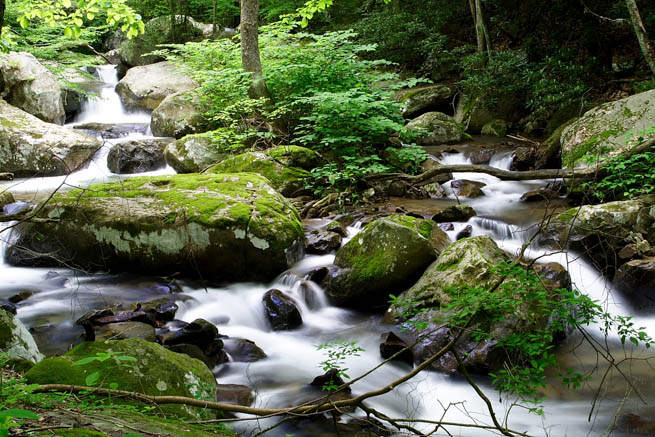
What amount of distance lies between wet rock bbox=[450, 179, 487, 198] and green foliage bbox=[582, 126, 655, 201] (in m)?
2.38

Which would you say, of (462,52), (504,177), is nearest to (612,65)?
(462,52)

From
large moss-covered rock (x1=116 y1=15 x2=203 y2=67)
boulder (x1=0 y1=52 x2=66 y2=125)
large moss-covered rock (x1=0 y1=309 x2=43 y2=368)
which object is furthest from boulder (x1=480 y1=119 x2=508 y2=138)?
large moss-covered rock (x1=116 y1=15 x2=203 y2=67)

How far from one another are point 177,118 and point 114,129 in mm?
2379

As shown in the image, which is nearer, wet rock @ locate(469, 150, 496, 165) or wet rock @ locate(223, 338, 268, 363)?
wet rock @ locate(223, 338, 268, 363)

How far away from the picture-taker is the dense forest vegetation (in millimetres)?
2896

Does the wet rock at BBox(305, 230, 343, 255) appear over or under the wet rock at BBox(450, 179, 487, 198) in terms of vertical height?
over

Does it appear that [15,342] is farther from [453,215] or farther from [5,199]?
[453,215]

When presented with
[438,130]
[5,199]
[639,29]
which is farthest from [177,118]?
[639,29]

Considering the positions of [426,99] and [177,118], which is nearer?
[177,118]

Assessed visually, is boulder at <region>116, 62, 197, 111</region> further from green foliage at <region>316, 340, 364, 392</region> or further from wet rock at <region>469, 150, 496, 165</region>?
green foliage at <region>316, 340, 364, 392</region>

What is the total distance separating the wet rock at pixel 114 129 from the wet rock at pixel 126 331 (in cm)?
935

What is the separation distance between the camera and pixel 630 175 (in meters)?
6.66

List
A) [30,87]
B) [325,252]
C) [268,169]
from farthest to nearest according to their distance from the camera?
[30,87] < [268,169] < [325,252]

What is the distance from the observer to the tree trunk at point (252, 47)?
9.73m
